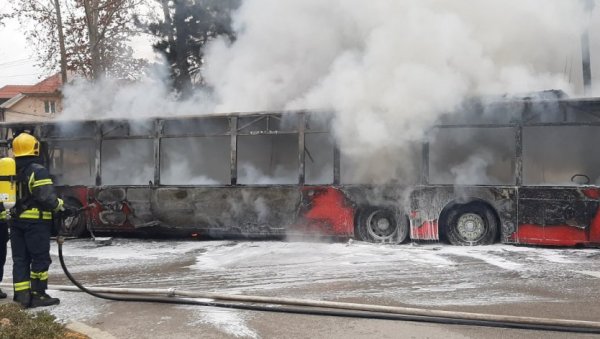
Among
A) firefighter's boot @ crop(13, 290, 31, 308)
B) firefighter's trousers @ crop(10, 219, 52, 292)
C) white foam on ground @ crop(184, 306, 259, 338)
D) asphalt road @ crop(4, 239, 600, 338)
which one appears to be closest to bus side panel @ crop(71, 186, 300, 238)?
asphalt road @ crop(4, 239, 600, 338)

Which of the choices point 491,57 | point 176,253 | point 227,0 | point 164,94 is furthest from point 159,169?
point 227,0

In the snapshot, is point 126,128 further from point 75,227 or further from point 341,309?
point 341,309

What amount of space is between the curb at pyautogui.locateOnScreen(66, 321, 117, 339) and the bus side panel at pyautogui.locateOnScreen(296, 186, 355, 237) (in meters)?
5.13

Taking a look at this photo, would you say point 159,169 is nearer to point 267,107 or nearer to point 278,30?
point 267,107

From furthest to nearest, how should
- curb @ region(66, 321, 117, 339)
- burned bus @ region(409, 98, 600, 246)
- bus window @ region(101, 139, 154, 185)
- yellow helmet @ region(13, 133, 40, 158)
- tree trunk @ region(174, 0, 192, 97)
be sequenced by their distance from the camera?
tree trunk @ region(174, 0, 192, 97)
bus window @ region(101, 139, 154, 185)
burned bus @ region(409, 98, 600, 246)
yellow helmet @ region(13, 133, 40, 158)
curb @ region(66, 321, 117, 339)

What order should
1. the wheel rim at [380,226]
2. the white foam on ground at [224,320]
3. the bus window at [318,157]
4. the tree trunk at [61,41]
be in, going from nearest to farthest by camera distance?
the white foam on ground at [224,320], the wheel rim at [380,226], the bus window at [318,157], the tree trunk at [61,41]

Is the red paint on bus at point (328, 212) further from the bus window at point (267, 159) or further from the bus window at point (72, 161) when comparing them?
the bus window at point (72, 161)

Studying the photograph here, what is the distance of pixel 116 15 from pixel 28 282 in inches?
790

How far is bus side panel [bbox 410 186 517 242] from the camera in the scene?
8109 mm

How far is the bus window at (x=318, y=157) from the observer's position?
9.18 m

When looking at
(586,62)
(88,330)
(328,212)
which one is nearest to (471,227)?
(328,212)

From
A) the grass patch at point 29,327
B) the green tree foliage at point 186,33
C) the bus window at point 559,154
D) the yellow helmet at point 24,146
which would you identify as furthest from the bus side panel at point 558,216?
the green tree foliage at point 186,33

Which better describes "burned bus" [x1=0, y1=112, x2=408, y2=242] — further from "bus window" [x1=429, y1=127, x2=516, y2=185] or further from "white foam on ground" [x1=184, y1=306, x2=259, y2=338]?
"white foam on ground" [x1=184, y1=306, x2=259, y2=338]

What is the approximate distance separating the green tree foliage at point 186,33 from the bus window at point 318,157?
27.0 ft
